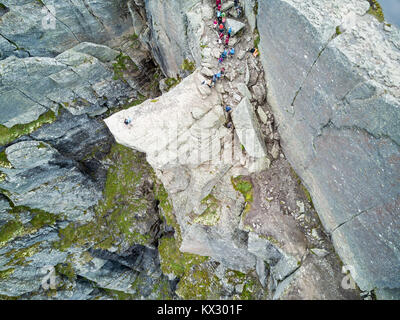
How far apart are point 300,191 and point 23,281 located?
1023 inches

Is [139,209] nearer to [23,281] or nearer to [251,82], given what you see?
[23,281]

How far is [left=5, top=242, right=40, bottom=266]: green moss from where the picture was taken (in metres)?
21.0

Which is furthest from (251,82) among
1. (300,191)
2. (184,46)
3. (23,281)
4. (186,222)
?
(23,281)

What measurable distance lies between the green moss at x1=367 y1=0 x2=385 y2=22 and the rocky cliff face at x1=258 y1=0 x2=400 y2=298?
0.05m

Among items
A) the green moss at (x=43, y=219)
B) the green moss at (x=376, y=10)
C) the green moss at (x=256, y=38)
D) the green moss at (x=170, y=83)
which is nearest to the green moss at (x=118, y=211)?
the green moss at (x=43, y=219)

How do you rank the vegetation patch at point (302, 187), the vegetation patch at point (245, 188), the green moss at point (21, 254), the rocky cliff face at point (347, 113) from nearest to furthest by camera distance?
the rocky cliff face at point (347, 113), the vegetation patch at point (302, 187), the vegetation patch at point (245, 188), the green moss at point (21, 254)

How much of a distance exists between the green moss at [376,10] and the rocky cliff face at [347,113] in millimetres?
51

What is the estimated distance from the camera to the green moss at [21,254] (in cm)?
2105

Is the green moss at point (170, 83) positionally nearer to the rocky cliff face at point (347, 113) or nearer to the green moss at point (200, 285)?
the rocky cliff face at point (347, 113)

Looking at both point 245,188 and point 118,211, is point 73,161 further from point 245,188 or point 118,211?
point 245,188

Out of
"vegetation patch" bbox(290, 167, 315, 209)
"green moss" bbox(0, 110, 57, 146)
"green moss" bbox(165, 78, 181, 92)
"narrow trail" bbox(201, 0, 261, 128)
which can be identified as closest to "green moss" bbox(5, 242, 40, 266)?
"green moss" bbox(0, 110, 57, 146)

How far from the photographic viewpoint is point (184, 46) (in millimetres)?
14539

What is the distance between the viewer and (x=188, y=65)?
14922 mm

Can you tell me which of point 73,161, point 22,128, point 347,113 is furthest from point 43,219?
point 347,113
